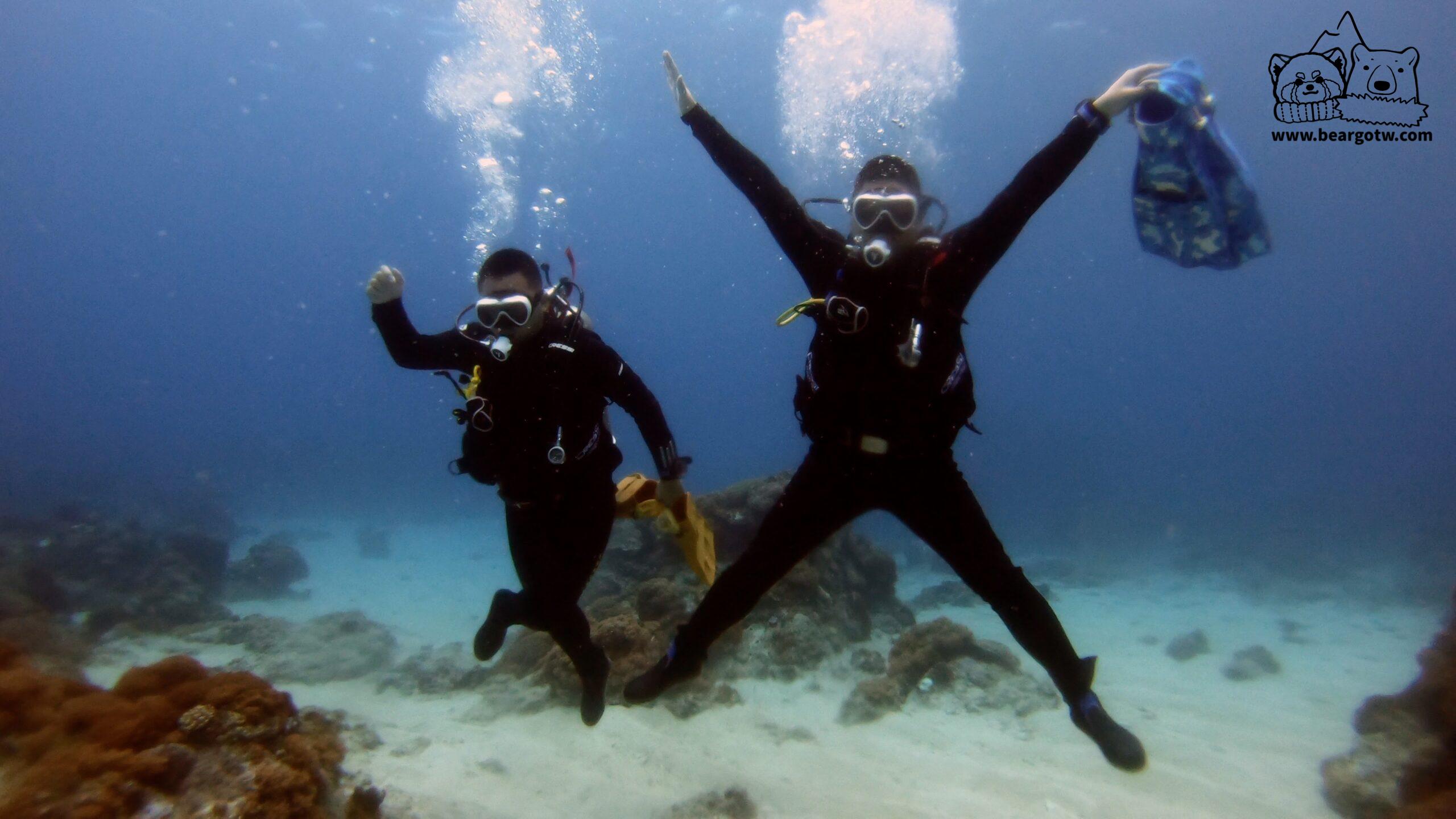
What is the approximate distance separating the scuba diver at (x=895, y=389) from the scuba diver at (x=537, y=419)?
0.98 metres

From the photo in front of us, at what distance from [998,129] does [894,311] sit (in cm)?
4131

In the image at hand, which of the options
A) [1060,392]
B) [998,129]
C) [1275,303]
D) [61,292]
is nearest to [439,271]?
[61,292]

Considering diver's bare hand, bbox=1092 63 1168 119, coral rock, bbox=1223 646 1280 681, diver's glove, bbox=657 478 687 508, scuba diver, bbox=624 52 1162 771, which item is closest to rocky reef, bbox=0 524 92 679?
diver's glove, bbox=657 478 687 508

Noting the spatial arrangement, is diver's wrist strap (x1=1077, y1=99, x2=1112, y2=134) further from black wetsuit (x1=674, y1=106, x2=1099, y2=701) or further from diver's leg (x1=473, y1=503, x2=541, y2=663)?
diver's leg (x1=473, y1=503, x2=541, y2=663)

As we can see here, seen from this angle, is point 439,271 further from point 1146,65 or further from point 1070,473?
point 1146,65

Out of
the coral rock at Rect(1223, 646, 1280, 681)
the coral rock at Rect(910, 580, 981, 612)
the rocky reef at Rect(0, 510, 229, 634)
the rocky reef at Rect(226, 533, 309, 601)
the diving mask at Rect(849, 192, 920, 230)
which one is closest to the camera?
the diving mask at Rect(849, 192, 920, 230)

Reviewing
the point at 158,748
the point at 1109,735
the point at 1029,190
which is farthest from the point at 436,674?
the point at 1029,190

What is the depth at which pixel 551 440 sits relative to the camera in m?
4.32

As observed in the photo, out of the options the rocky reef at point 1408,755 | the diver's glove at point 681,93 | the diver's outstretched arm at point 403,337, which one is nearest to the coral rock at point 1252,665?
the rocky reef at point 1408,755

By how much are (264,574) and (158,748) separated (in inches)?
640

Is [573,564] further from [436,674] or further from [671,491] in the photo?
[436,674]

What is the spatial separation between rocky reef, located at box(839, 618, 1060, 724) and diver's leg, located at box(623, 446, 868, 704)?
3952 millimetres

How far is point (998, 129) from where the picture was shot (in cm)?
3841

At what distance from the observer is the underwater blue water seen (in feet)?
111
